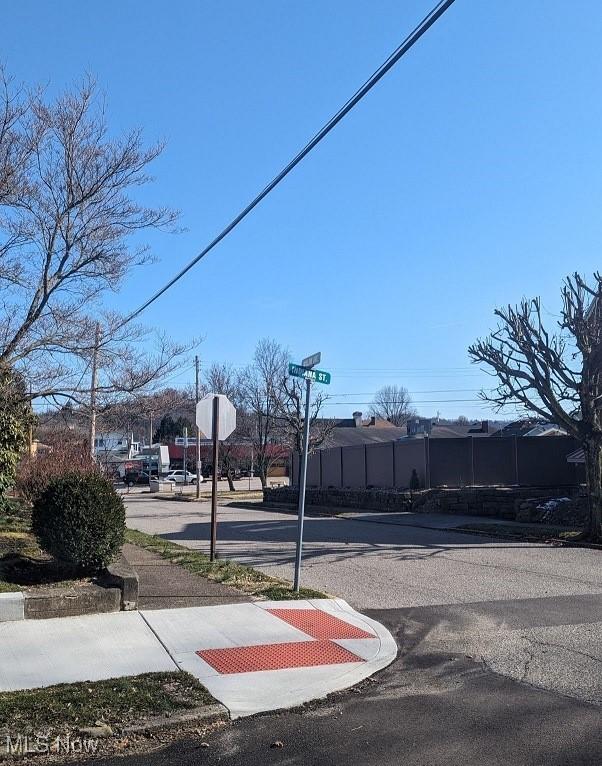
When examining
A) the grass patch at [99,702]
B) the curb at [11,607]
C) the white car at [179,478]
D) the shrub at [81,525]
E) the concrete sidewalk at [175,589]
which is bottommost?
the white car at [179,478]

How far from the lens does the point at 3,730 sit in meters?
5.11

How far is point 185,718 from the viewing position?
18.0 feet

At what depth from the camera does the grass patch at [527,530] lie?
18.3 meters

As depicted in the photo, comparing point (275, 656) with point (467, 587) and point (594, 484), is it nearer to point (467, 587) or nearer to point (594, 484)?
point (467, 587)

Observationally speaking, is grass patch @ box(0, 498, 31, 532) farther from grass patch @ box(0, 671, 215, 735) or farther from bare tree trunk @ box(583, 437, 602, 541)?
bare tree trunk @ box(583, 437, 602, 541)

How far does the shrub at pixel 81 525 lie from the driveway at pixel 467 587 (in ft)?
10.9

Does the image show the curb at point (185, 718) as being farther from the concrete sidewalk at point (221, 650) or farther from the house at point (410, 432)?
the house at point (410, 432)

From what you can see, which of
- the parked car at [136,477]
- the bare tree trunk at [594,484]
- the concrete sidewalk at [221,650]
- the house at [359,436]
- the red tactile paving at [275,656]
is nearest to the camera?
the concrete sidewalk at [221,650]

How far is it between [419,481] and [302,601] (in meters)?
21.8

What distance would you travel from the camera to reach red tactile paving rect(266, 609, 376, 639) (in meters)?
8.07

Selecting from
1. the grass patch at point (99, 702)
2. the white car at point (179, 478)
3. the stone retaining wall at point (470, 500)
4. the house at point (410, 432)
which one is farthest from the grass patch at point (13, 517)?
the white car at point (179, 478)

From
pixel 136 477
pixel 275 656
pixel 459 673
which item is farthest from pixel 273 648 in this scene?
pixel 136 477

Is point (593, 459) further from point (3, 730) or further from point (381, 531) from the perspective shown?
point (3, 730)

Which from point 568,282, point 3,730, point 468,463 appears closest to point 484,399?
point 568,282
